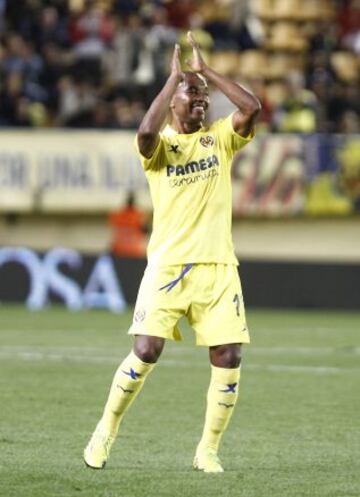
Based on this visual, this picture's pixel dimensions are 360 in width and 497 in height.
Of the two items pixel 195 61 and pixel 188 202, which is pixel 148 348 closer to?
pixel 188 202

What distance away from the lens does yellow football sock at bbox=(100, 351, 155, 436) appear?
799cm

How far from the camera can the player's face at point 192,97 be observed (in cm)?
802

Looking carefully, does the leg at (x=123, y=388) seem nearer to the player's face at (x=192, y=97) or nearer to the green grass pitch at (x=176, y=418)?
the green grass pitch at (x=176, y=418)

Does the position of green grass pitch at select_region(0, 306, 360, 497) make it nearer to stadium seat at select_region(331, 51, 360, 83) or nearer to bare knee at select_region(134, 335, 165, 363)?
bare knee at select_region(134, 335, 165, 363)

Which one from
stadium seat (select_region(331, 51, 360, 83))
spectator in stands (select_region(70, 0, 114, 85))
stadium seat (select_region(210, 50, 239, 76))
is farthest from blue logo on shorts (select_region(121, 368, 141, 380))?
stadium seat (select_region(331, 51, 360, 83))

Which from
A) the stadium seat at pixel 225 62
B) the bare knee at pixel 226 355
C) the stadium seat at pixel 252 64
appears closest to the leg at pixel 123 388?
the bare knee at pixel 226 355

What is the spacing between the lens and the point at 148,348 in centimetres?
796

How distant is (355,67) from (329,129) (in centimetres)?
207

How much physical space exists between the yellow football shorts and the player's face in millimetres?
793

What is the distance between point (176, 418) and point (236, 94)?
3017 millimetres

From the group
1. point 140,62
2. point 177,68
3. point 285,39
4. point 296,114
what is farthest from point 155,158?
point 285,39

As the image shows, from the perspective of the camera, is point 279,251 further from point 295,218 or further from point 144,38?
point 144,38

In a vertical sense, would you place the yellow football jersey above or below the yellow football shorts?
above

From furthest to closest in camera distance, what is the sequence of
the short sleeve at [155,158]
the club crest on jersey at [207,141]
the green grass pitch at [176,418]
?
1. the club crest on jersey at [207,141]
2. the short sleeve at [155,158]
3. the green grass pitch at [176,418]
